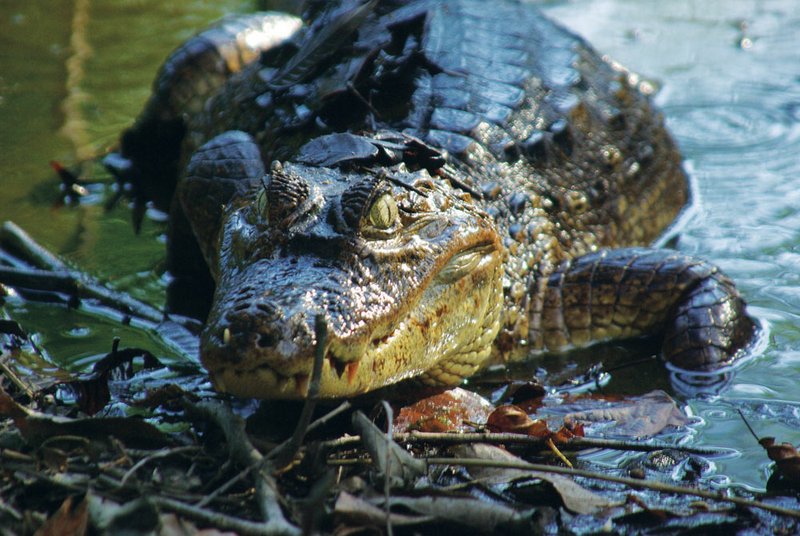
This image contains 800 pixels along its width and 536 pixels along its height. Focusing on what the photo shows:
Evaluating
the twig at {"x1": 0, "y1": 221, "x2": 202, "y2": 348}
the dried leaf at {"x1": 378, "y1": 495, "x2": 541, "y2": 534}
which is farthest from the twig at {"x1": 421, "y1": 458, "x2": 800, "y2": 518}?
the twig at {"x1": 0, "y1": 221, "x2": 202, "y2": 348}

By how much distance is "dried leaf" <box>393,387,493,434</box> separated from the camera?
10.0 feet

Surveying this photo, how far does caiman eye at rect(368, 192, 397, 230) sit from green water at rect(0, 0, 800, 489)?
1.04m

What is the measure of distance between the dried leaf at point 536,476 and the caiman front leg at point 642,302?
4.49 ft

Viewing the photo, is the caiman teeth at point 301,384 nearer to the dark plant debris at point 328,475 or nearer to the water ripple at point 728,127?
the dark plant debris at point 328,475

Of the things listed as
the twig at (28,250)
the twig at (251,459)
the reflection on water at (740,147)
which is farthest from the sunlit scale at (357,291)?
the twig at (28,250)

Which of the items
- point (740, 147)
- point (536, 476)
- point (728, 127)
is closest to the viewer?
point (536, 476)

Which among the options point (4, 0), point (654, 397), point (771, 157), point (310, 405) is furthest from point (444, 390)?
point (4, 0)

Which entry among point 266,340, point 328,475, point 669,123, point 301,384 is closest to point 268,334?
point 266,340

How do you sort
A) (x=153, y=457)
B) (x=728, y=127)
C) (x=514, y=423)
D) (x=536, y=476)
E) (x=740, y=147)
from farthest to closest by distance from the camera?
(x=728, y=127), (x=740, y=147), (x=514, y=423), (x=536, y=476), (x=153, y=457)

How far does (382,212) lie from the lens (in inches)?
119

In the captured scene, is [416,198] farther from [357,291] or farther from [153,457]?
[153,457]

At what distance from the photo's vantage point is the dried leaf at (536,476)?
8.41ft

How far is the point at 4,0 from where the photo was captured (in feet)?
27.8

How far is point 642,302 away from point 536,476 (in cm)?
163
